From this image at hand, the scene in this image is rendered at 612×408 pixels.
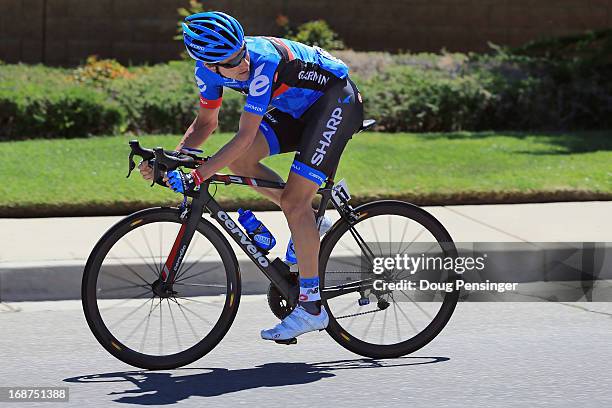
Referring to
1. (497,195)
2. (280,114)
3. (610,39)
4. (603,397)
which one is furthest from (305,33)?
(603,397)

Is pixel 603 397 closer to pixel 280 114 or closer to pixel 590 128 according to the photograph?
pixel 280 114

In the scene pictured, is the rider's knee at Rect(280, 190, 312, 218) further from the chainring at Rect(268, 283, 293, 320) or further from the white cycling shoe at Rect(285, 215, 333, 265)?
the chainring at Rect(268, 283, 293, 320)

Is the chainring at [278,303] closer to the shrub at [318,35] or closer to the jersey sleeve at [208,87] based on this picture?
the jersey sleeve at [208,87]

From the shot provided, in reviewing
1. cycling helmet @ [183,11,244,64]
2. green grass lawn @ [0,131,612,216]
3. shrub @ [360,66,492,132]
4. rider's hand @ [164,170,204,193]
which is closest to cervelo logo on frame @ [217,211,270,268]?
rider's hand @ [164,170,204,193]

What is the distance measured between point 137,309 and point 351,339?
3.69ft

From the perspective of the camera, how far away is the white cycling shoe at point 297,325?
6.30 m

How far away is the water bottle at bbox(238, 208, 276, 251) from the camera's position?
6355 mm

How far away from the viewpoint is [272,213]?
10.5 m

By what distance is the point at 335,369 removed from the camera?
6.33m

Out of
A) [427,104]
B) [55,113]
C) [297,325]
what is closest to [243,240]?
[297,325]

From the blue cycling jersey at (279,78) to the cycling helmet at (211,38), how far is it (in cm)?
20

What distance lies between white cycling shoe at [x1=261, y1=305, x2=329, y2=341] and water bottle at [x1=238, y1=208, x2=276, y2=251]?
362mm

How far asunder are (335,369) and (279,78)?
1473 mm

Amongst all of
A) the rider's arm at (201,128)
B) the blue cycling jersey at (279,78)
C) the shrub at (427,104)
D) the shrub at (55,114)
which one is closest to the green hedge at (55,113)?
the shrub at (55,114)
